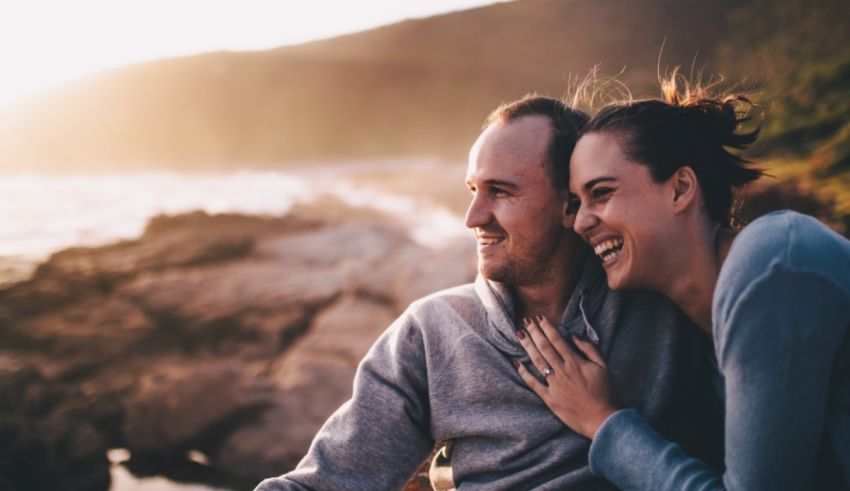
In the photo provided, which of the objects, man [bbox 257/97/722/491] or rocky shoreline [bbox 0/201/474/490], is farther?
rocky shoreline [bbox 0/201/474/490]

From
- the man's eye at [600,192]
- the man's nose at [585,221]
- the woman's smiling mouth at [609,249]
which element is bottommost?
the woman's smiling mouth at [609,249]

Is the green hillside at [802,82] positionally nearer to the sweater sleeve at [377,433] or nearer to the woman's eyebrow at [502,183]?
the woman's eyebrow at [502,183]

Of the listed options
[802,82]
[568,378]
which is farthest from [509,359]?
[802,82]

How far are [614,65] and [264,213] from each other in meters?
6.66

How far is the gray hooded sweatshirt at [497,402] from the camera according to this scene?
209 centimetres

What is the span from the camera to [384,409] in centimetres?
217

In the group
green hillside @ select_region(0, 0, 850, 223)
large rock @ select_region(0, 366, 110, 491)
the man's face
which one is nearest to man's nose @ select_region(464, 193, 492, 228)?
the man's face

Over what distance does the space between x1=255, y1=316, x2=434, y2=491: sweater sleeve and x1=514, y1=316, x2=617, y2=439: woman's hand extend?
0.38 m

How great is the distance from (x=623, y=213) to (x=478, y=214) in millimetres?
557

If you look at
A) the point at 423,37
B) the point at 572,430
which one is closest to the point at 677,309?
the point at 572,430

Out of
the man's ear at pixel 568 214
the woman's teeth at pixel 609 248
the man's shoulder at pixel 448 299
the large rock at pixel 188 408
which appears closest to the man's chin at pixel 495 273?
the man's shoulder at pixel 448 299

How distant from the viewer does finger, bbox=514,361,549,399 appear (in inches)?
80.5

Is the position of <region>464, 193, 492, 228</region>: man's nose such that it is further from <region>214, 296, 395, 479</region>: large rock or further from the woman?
<region>214, 296, 395, 479</region>: large rock

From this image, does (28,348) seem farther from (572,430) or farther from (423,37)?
(423,37)
